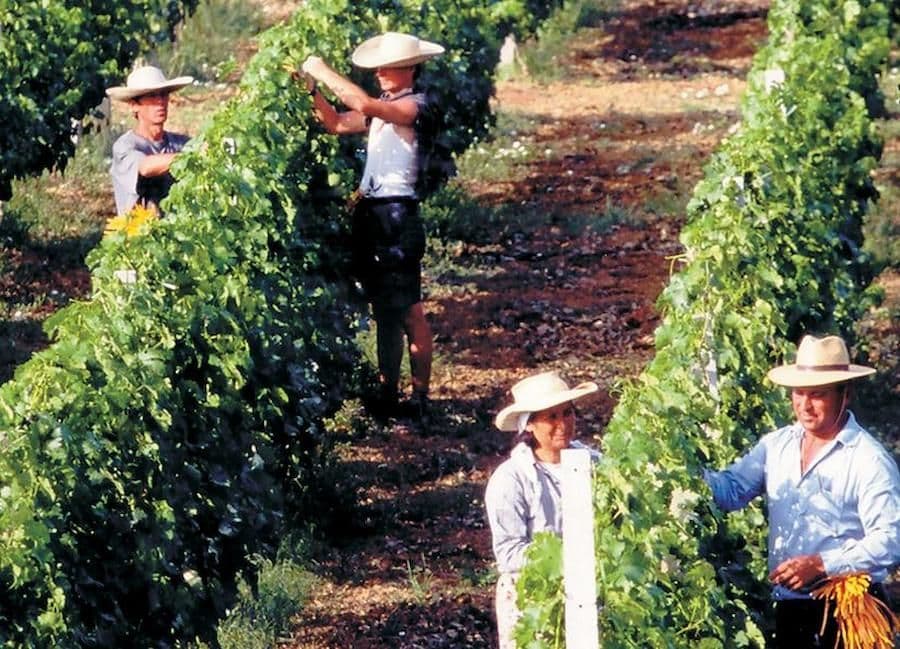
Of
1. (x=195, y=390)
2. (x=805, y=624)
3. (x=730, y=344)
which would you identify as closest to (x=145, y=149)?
(x=195, y=390)

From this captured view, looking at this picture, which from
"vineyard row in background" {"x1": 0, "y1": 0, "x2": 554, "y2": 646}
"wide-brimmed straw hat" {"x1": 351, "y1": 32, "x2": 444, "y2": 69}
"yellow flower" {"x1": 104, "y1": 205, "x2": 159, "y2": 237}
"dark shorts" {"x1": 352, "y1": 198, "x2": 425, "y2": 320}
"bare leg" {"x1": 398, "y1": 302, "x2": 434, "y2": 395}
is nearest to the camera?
"vineyard row in background" {"x1": 0, "y1": 0, "x2": 554, "y2": 646}

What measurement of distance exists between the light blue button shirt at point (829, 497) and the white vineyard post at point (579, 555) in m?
1.40

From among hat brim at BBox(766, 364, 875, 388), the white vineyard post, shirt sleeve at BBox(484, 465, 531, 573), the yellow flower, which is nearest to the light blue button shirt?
hat brim at BBox(766, 364, 875, 388)

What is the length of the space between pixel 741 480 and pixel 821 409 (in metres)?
0.38

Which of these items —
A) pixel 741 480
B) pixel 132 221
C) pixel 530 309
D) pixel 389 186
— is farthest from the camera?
pixel 530 309

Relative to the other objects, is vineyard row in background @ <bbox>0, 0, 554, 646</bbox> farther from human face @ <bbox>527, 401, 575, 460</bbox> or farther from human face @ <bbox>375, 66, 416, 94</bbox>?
human face @ <bbox>527, 401, 575, 460</bbox>

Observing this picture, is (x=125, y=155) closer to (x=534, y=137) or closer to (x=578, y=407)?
(x=578, y=407)

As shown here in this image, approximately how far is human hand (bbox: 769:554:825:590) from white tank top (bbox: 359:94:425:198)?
4377 mm

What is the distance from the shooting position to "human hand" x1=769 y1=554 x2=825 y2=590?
660 centimetres

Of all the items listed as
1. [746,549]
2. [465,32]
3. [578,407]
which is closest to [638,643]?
[746,549]

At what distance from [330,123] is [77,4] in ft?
15.6

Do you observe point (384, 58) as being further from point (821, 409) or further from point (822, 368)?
point (821, 409)

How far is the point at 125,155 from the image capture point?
9.80 m

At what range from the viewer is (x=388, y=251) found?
424 inches
